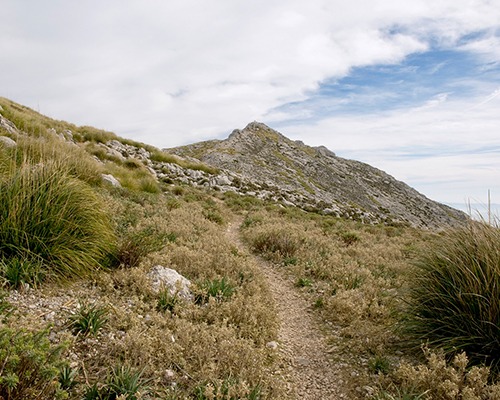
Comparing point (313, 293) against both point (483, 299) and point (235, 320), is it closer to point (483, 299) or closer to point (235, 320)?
point (235, 320)

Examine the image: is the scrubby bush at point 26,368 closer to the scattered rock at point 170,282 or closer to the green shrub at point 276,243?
the scattered rock at point 170,282

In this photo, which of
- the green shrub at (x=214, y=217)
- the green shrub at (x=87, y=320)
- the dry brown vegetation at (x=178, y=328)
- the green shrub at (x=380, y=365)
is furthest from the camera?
the green shrub at (x=214, y=217)

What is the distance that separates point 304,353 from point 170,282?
2478mm

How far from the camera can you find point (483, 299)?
12.4 feet

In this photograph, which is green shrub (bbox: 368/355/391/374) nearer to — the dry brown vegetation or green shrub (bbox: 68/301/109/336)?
the dry brown vegetation

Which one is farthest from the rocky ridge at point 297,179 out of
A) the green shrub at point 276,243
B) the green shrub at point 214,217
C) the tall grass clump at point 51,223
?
the tall grass clump at point 51,223

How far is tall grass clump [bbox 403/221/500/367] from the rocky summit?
82.5ft

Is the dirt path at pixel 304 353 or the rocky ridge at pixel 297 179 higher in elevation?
the rocky ridge at pixel 297 179

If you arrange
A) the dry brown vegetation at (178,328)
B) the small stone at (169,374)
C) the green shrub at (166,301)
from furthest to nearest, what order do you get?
the green shrub at (166,301)
the small stone at (169,374)
the dry brown vegetation at (178,328)

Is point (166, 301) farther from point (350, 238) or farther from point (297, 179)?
point (297, 179)

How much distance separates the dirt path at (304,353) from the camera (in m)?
3.84

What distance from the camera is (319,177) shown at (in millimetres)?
50312

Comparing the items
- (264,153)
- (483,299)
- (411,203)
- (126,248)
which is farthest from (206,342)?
(411,203)

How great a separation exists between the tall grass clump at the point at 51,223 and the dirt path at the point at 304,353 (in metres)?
3.44
